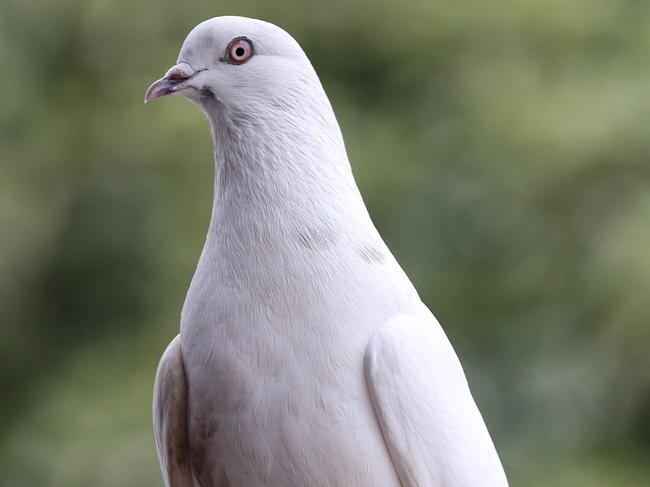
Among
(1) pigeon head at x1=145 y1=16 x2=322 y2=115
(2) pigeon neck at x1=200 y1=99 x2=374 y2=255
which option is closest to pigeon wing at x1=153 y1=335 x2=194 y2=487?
(2) pigeon neck at x1=200 y1=99 x2=374 y2=255

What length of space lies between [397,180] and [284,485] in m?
2.23

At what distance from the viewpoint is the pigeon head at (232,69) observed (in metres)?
1.04

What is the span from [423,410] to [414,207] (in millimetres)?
2169

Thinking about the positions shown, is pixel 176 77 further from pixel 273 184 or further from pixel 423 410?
pixel 423 410

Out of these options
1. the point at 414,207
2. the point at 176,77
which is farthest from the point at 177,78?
the point at 414,207

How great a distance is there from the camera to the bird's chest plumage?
101 cm

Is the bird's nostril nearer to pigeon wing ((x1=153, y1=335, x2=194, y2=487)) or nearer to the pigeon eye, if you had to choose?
the pigeon eye

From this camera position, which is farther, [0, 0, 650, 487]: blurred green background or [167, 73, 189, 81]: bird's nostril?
[0, 0, 650, 487]: blurred green background

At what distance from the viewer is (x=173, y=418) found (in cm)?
110

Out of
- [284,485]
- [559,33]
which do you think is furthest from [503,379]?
[284,485]

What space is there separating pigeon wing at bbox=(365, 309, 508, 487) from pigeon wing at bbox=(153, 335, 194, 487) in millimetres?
223

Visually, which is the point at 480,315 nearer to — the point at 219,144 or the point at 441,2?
the point at 441,2

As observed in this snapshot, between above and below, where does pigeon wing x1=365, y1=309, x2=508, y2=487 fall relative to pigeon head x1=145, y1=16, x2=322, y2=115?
below

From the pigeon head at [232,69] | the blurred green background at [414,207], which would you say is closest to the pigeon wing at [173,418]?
the pigeon head at [232,69]
